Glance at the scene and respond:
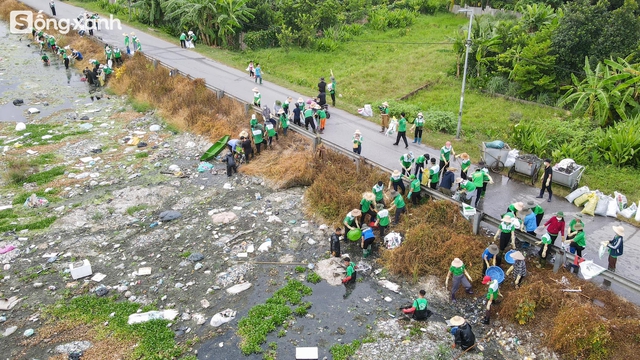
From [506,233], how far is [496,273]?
984 mm

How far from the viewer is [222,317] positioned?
10.1 meters

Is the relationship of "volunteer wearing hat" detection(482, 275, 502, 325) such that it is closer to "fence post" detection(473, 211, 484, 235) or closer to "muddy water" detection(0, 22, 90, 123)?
"fence post" detection(473, 211, 484, 235)

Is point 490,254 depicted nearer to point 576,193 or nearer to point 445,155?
point 445,155

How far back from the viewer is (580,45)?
63.4 feet

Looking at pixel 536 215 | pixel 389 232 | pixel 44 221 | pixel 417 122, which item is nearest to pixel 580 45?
pixel 417 122

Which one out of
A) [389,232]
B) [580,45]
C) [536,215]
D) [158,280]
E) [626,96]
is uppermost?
[580,45]

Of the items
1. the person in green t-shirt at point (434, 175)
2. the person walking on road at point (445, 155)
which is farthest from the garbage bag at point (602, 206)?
the person in green t-shirt at point (434, 175)

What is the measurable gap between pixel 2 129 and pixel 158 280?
13651 millimetres

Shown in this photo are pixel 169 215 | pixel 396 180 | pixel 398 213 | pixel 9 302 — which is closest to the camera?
pixel 9 302

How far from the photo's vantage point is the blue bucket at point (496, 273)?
1020 cm

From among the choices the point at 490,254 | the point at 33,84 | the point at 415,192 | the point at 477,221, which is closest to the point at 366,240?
the point at 415,192

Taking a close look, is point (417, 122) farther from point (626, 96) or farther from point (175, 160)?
point (175, 160)

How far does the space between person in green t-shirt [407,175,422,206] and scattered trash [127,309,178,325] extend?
6343 millimetres

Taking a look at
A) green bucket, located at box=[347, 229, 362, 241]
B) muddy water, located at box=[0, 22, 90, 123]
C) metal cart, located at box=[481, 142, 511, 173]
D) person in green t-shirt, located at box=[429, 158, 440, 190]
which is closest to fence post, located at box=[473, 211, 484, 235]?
person in green t-shirt, located at box=[429, 158, 440, 190]
